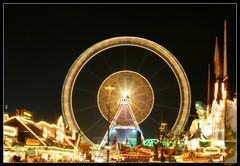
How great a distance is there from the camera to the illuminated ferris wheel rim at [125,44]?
31.6 meters

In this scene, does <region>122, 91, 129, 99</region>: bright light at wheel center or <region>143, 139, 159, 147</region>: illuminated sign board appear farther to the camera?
<region>143, 139, 159, 147</region>: illuminated sign board

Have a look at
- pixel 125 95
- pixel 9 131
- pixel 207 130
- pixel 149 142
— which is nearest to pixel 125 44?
pixel 125 95

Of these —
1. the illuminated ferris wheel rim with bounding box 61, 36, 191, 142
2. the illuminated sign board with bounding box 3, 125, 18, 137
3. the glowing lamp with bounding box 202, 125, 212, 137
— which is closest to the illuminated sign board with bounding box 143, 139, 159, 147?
the illuminated ferris wheel rim with bounding box 61, 36, 191, 142

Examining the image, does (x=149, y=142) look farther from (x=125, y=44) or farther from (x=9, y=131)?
(x=9, y=131)

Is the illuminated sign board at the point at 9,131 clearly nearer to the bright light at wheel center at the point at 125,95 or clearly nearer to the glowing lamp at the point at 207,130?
the bright light at wheel center at the point at 125,95

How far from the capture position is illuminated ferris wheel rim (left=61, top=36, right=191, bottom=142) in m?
31.6

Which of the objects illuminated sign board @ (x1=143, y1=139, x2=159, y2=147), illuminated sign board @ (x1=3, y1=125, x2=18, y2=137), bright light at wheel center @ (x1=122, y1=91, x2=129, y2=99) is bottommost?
illuminated sign board @ (x1=143, y1=139, x2=159, y2=147)

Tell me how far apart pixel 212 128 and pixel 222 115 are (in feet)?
10.2

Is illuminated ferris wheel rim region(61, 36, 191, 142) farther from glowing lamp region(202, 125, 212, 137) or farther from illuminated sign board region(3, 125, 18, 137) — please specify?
illuminated sign board region(3, 125, 18, 137)

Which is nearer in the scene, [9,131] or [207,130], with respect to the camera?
[9,131]

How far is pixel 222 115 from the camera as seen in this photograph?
27.5 metres

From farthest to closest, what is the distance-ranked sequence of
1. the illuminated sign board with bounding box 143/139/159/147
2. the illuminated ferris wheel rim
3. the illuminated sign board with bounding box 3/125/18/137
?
the illuminated sign board with bounding box 143/139/159/147, the illuminated ferris wheel rim, the illuminated sign board with bounding box 3/125/18/137

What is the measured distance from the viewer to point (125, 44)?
3247 cm

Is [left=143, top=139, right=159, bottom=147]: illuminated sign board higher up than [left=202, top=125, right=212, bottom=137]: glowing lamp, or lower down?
lower down
